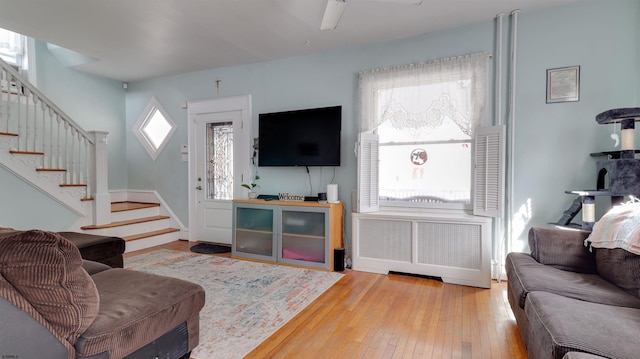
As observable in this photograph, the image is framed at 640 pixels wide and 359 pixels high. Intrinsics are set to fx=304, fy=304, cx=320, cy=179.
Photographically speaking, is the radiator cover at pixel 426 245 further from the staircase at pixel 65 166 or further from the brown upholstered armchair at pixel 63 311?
the staircase at pixel 65 166

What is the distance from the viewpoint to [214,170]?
490 cm

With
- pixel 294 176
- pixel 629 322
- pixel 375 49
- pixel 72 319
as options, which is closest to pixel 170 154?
pixel 294 176

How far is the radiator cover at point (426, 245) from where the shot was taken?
305cm

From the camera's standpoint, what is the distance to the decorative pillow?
1.17m

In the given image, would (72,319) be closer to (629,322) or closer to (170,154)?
(629,322)

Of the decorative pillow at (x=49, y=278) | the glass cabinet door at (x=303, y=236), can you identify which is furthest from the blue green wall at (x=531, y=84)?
the decorative pillow at (x=49, y=278)

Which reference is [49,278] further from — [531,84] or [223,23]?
[531,84]

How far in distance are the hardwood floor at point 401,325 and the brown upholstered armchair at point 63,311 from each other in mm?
716

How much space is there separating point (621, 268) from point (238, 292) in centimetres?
285

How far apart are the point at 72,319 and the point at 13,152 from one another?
352cm

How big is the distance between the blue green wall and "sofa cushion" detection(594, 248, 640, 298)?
119 centimetres

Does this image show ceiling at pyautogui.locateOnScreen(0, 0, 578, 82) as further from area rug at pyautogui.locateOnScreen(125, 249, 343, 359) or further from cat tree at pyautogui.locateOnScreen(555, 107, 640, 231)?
area rug at pyautogui.locateOnScreen(125, 249, 343, 359)

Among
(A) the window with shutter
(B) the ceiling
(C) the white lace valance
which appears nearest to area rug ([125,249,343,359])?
(A) the window with shutter

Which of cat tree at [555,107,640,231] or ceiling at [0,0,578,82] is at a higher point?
ceiling at [0,0,578,82]
